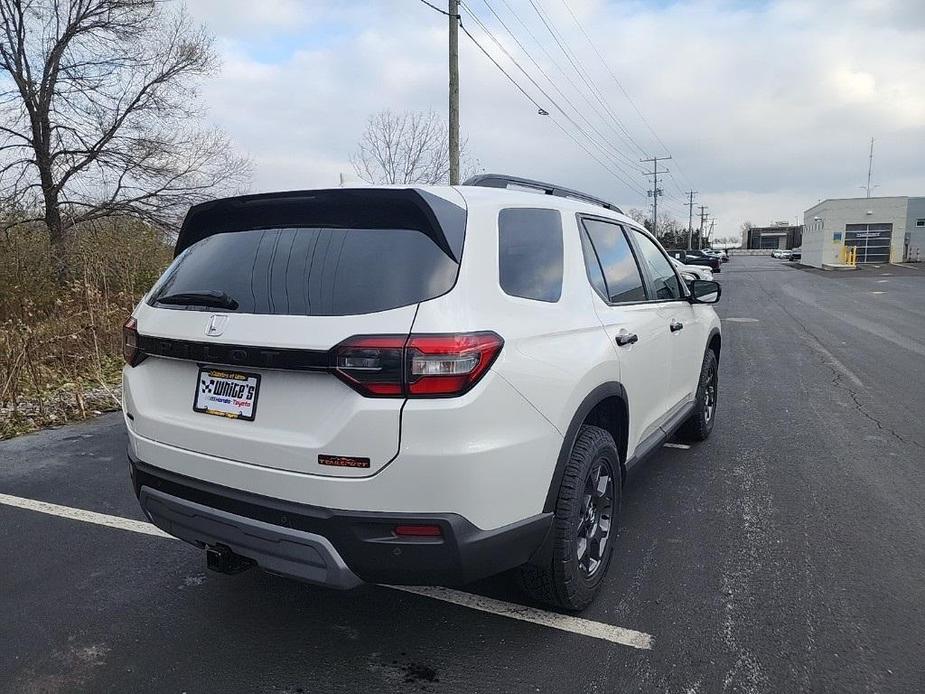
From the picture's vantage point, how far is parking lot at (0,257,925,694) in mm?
2508

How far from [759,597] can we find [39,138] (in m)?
20.4

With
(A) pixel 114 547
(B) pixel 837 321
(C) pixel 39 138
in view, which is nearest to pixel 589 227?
(A) pixel 114 547

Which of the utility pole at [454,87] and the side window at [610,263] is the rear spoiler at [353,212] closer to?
the side window at [610,263]

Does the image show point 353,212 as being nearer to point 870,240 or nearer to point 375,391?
point 375,391

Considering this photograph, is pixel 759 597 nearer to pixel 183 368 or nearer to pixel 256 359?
pixel 256 359

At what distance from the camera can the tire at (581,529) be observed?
8.67 feet

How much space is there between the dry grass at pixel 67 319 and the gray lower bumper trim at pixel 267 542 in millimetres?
→ 4643

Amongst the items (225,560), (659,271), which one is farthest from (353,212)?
(659,271)

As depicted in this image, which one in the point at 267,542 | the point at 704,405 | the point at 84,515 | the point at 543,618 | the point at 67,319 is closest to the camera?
the point at 267,542

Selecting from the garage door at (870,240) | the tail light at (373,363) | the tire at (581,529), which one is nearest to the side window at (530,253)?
the tail light at (373,363)

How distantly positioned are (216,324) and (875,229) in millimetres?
62853

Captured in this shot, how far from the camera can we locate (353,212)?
8.06 feet

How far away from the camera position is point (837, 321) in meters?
14.8

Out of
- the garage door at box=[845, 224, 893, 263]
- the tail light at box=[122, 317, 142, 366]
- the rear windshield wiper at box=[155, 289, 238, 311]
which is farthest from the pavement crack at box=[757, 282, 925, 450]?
the garage door at box=[845, 224, 893, 263]
